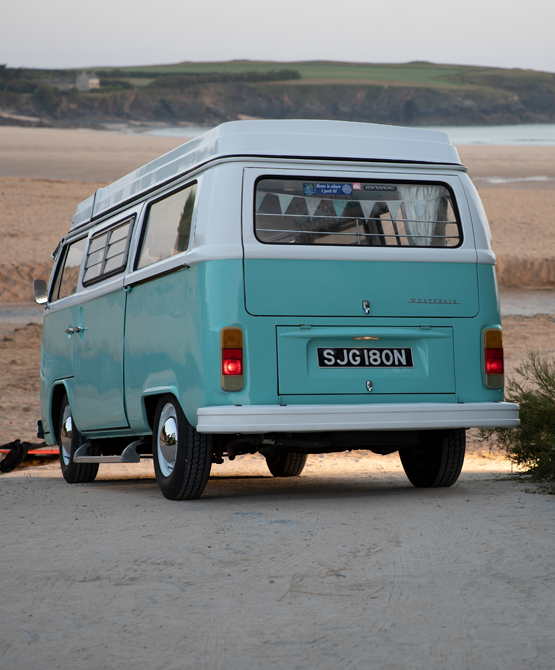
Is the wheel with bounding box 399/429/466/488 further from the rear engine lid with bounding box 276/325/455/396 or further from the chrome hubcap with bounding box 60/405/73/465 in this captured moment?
the chrome hubcap with bounding box 60/405/73/465

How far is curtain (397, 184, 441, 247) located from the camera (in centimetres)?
680

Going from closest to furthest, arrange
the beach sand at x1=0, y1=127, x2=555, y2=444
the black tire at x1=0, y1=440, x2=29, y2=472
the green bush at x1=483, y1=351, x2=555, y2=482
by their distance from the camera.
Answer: the green bush at x1=483, y1=351, x2=555, y2=482 → the black tire at x1=0, y1=440, x2=29, y2=472 → the beach sand at x1=0, y1=127, x2=555, y2=444

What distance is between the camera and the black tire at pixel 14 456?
1070 cm

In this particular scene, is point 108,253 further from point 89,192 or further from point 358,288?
point 89,192

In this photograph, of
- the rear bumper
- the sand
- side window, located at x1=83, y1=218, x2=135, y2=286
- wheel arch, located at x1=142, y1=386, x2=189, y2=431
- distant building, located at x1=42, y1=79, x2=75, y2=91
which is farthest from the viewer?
distant building, located at x1=42, y1=79, x2=75, y2=91

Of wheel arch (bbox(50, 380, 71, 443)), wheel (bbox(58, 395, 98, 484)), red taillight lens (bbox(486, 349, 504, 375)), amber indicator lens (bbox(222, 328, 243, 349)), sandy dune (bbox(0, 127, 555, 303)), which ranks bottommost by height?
wheel (bbox(58, 395, 98, 484))

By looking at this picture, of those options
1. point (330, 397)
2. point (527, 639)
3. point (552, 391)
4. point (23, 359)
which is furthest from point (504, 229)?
point (527, 639)

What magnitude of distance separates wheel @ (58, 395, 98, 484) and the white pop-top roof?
2977 mm

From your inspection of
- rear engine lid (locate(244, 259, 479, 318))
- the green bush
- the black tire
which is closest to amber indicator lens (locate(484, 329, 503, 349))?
rear engine lid (locate(244, 259, 479, 318))

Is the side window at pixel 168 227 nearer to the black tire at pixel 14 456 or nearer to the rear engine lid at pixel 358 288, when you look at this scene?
the rear engine lid at pixel 358 288

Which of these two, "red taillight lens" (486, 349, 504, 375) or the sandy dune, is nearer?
"red taillight lens" (486, 349, 504, 375)

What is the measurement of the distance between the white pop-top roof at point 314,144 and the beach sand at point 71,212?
25.2 ft

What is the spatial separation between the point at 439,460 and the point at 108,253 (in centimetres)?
333

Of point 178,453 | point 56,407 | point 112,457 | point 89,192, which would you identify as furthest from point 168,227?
point 89,192
